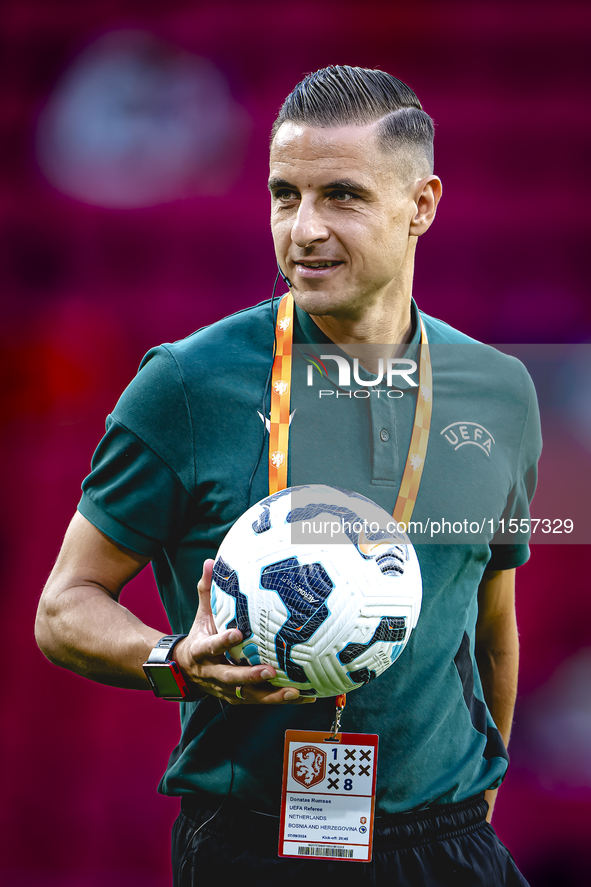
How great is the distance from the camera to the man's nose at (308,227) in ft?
3.98

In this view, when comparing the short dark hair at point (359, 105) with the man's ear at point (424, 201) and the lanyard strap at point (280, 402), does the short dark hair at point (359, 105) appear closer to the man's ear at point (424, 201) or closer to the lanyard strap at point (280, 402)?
the man's ear at point (424, 201)

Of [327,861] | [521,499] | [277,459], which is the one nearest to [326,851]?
[327,861]

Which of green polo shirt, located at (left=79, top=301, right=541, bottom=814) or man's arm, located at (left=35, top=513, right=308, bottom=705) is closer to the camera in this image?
man's arm, located at (left=35, top=513, right=308, bottom=705)

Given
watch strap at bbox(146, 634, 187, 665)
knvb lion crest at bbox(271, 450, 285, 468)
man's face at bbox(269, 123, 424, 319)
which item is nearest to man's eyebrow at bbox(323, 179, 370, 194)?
man's face at bbox(269, 123, 424, 319)

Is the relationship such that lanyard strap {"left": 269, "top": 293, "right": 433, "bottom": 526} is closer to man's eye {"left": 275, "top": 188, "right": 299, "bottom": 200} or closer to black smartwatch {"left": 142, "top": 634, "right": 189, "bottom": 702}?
man's eye {"left": 275, "top": 188, "right": 299, "bottom": 200}

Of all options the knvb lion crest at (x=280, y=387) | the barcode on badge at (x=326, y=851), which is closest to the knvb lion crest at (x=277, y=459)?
the knvb lion crest at (x=280, y=387)

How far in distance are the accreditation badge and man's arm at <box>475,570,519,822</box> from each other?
492 mm

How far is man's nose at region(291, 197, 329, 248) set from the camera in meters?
1.21

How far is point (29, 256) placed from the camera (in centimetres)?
249

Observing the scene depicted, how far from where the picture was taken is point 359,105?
1.27 m

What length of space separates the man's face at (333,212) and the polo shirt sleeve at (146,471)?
263mm

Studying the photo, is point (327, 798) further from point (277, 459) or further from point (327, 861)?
point (277, 459)

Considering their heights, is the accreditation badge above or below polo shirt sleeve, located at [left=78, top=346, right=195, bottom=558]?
below

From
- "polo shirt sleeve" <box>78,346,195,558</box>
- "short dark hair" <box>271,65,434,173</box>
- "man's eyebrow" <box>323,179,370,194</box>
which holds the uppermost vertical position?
"short dark hair" <box>271,65,434,173</box>
